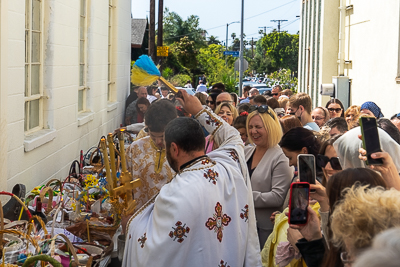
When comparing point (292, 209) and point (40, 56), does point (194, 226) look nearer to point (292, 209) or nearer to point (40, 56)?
point (292, 209)

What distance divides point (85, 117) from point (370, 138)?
21.4 ft

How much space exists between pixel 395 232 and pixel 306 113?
646 centimetres

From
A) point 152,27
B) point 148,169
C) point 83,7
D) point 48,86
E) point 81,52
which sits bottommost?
point 148,169

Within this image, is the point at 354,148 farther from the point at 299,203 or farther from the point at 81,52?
the point at 81,52

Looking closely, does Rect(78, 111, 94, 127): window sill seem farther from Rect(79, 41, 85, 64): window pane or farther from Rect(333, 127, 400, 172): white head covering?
Rect(333, 127, 400, 172): white head covering

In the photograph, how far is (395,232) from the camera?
1.68 meters

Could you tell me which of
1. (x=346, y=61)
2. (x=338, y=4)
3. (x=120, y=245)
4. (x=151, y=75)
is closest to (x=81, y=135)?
(x=151, y=75)

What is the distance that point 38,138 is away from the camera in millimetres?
6254

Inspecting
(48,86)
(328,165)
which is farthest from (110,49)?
(328,165)

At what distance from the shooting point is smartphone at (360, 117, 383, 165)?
3.23 m

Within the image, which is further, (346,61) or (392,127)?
(346,61)

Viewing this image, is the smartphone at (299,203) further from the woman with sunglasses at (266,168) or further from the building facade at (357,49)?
the building facade at (357,49)

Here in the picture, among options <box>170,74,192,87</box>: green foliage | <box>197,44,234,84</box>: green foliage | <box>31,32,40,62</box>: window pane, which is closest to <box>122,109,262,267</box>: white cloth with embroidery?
Answer: <box>31,32,40,62</box>: window pane

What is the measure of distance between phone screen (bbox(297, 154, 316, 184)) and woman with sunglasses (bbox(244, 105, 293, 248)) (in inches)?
59.6
